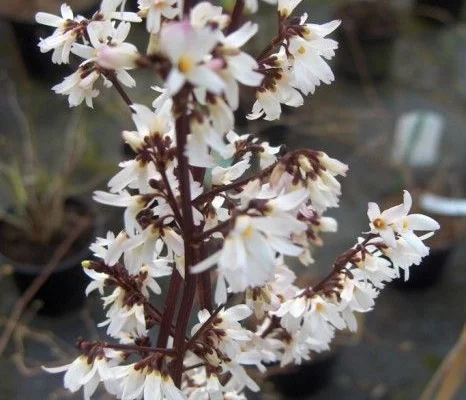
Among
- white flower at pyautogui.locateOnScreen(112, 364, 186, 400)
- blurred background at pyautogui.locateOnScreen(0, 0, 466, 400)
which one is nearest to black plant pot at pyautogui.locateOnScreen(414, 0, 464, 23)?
blurred background at pyautogui.locateOnScreen(0, 0, 466, 400)

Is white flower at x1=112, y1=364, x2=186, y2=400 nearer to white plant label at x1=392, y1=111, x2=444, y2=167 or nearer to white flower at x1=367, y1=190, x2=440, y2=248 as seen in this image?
white flower at x1=367, y1=190, x2=440, y2=248

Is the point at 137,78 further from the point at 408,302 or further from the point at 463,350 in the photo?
the point at 463,350

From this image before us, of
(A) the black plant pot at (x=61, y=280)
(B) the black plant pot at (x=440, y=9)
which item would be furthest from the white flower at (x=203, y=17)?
(B) the black plant pot at (x=440, y=9)

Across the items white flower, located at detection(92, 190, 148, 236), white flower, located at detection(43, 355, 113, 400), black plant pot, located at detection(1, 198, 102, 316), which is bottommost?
black plant pot, located at detection(1, 198, 102, 316)

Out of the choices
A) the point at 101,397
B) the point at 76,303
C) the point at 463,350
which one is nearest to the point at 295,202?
the point at 463,350

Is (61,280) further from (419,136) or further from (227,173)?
(227,173)

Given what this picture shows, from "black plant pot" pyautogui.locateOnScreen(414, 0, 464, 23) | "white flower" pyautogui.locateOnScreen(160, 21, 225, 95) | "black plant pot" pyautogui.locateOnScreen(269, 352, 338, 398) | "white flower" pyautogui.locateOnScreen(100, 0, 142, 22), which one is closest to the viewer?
"white flower" pyautogui.locateOnScreen(160, 21, 225, 95)
